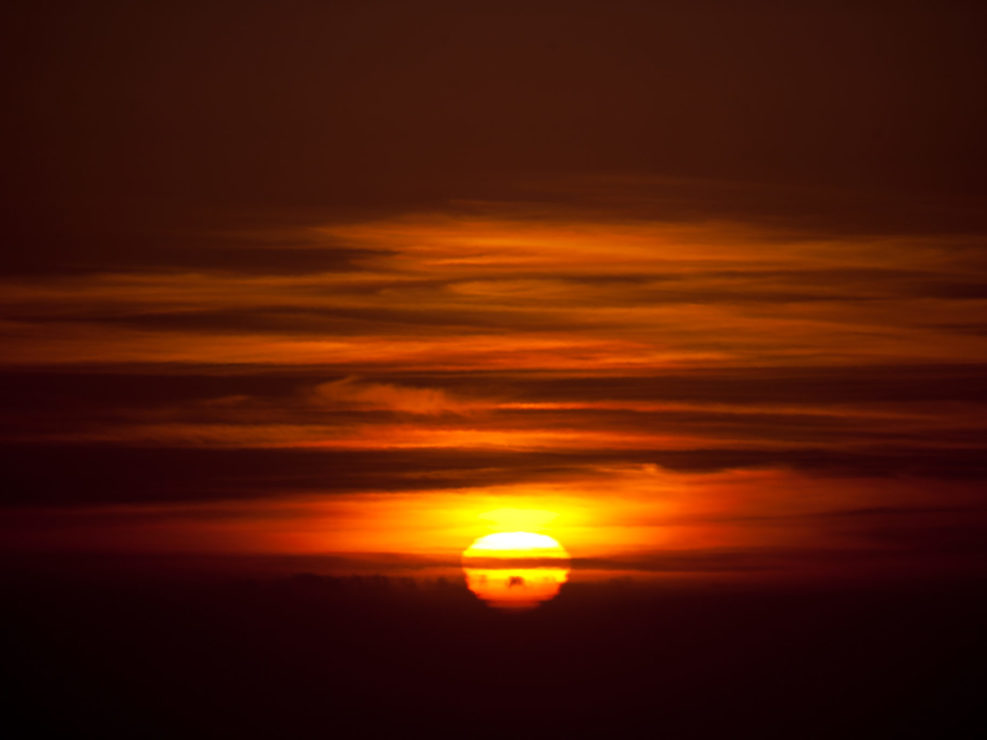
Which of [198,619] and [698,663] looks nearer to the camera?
[698,663]

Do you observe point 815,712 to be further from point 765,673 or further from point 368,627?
point 368,627

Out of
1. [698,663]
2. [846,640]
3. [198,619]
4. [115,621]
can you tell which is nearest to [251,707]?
[198,619]

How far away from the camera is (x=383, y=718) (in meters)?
111

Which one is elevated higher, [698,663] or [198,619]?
[198,619]

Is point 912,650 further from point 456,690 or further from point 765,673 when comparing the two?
point 456,690

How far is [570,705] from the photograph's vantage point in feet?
360

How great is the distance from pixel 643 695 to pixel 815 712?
384 inches

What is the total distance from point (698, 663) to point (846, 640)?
24.5ft

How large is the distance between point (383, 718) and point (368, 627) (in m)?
9.01

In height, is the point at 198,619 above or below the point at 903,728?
above

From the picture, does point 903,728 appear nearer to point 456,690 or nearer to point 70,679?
point 456,690

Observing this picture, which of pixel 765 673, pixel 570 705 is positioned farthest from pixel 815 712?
pixel 570 705

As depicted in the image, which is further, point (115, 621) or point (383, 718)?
point (383, 718)

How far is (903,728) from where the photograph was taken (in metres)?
104
